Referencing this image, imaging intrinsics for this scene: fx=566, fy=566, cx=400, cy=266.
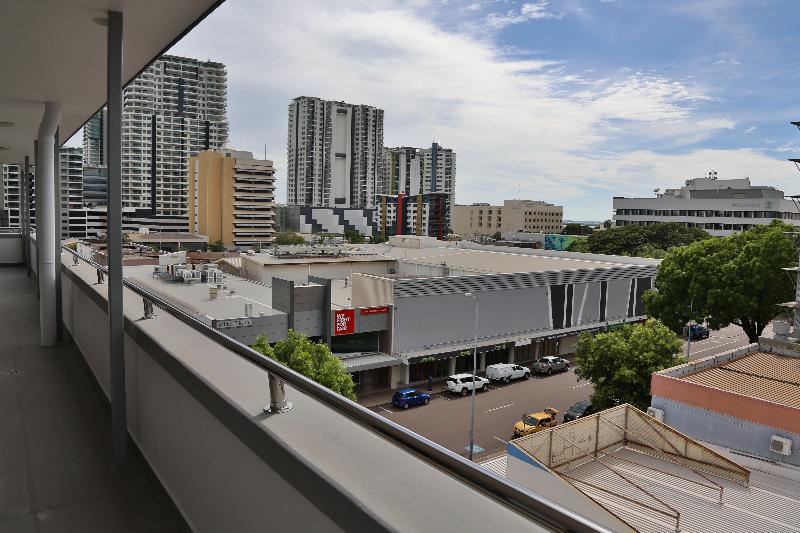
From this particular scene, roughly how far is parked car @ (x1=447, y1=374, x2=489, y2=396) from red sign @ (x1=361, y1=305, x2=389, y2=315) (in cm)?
261

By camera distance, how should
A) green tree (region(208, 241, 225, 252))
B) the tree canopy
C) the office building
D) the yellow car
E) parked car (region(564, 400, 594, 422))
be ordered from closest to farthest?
the yellow car → parked car (region(564, 400, 594, 422)) → the tree canopy → green tree (region(208, 241, 225, 252)) → the office building

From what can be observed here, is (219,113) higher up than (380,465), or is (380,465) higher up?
(219,113)

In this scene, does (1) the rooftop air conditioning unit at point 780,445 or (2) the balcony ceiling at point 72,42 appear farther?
(1) the rooftop air conditioning unit at point 780,445

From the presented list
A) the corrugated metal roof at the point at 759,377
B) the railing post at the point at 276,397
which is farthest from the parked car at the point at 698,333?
the railing post at the point at 276,397

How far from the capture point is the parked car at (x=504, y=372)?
1614cm

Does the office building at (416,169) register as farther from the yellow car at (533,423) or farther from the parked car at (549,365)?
the yellow car at (533,423)

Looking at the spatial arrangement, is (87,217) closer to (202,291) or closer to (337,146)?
(337,146)

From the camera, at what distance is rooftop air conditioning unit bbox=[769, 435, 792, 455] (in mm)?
7898

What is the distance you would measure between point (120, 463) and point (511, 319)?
17135 millimetres

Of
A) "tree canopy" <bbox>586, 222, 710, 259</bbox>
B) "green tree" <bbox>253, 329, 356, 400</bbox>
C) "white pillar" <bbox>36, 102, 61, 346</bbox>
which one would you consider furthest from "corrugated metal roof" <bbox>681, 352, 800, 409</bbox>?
"tree canopy" <bbox>586, 222, 710, 259</bbox>

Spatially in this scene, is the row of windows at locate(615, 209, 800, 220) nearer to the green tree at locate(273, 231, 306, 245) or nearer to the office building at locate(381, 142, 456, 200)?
the green tree at locate(273, 231, 306, 245)

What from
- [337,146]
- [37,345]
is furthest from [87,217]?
[37,345]

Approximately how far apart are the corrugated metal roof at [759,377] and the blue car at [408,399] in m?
6.48

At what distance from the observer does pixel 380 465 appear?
109 cm
